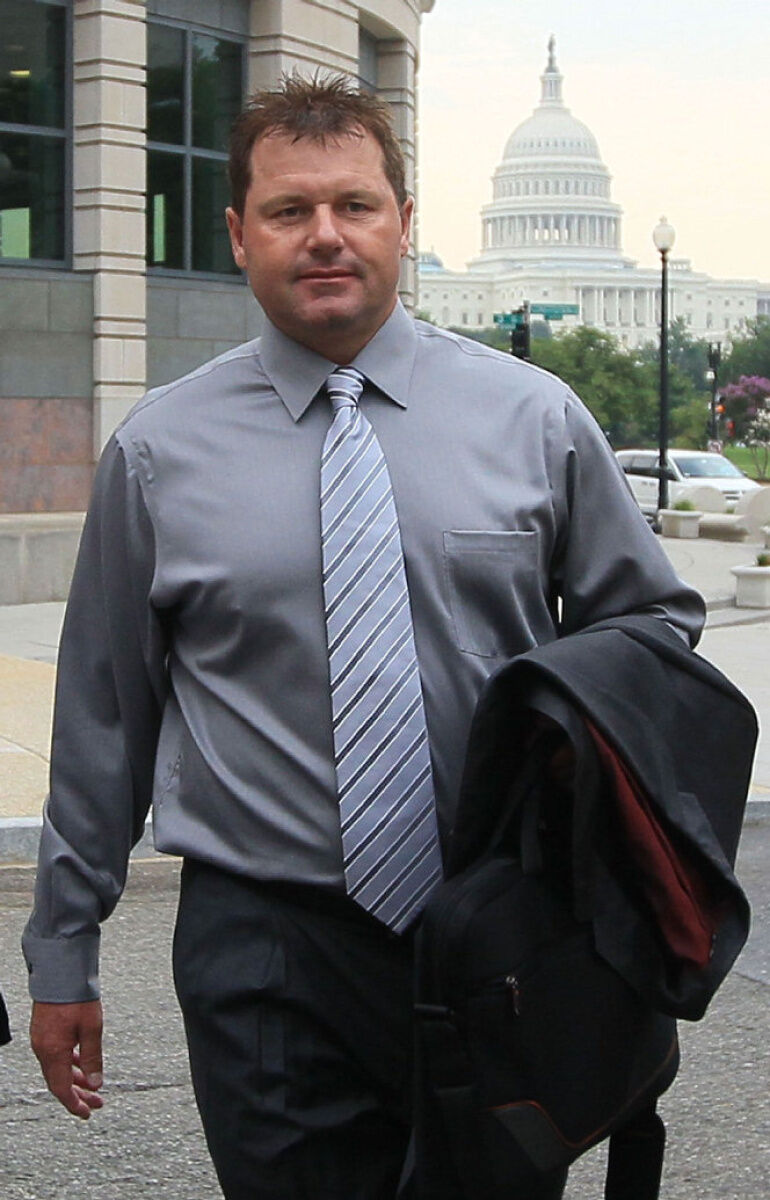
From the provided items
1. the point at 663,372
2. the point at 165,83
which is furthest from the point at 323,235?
the point at 663,372

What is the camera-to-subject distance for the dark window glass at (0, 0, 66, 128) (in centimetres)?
2161

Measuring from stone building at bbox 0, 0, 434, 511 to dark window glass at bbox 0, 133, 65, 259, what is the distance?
2 centimetres

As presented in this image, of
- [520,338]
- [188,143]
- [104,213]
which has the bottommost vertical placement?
[520,338]

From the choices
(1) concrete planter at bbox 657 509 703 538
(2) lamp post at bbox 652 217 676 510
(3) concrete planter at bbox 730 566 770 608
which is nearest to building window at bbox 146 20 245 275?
(3) concrete planter at bbox 730 566 770 608

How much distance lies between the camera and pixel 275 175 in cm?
274

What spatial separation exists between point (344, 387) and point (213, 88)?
2214 cm

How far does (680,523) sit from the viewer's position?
3058 cm

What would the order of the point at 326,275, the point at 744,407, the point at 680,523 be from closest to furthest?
the point at 326,275 → the point at 680,523 → the point at 744,407

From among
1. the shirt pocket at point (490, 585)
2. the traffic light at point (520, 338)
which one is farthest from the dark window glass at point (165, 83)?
the shirt pocket at point (490, 585)

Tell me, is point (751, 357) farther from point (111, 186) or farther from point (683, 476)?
point (111, 186)

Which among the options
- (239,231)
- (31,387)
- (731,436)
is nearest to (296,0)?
(31,387)

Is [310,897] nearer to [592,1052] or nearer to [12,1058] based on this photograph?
Answer: [592,1052]

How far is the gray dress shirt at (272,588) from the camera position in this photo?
2.66 m

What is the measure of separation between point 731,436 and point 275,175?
72.6 metres
